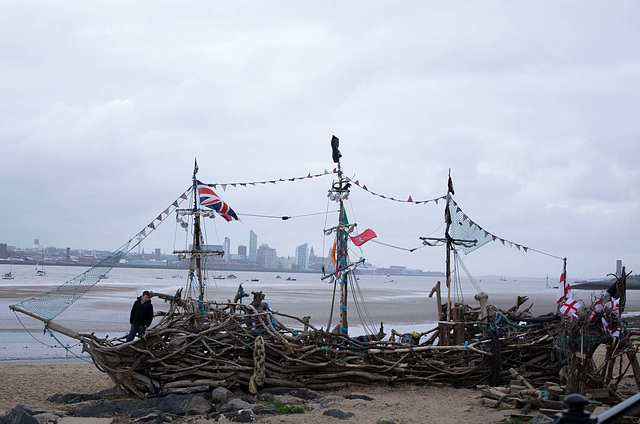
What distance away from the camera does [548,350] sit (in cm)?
1207

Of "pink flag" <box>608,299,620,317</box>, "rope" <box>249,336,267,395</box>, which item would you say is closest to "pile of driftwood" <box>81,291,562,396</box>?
"rope" <box>249,336,267,395</box>

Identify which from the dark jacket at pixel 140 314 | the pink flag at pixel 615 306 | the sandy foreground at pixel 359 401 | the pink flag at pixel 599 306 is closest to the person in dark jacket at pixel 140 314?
the dark jacket at pixel 140 314

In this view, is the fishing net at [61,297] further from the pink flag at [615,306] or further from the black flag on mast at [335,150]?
the pink flag at [615,306]

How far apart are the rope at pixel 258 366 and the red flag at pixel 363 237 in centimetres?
450

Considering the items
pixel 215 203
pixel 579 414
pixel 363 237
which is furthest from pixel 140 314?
pixel 579 414

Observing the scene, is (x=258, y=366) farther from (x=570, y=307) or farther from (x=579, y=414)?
(x=579, y=414)

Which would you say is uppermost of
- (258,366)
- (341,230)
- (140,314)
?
(341,230)

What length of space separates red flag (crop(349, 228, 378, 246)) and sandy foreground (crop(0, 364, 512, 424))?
13.8 feet

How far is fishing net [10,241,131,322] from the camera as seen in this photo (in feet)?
37.3

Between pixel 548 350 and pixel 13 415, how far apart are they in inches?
403

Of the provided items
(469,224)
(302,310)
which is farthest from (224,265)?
(469,224)

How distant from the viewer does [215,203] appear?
15438mm

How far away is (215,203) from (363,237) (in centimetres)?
416

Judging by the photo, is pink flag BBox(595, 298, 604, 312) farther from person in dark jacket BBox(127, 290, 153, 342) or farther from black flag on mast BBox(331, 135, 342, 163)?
person in dark jacket BBox(127, 290, 153, 342)
